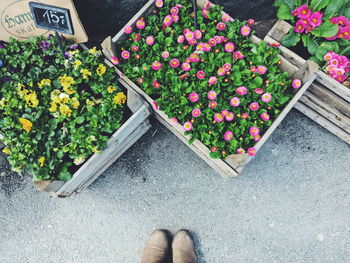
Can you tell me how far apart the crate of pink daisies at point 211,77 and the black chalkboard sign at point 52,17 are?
12.8 inches

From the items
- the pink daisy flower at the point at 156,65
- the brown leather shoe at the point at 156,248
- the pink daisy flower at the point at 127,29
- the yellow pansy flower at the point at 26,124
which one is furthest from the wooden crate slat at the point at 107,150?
the brown leather shoe at the point at 156,248

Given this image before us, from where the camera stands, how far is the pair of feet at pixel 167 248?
84.8 inches

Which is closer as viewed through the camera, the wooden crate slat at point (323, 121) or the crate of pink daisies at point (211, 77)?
the crate of pink daisies at point (211, 77)

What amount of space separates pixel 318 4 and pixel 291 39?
Answer: 0.86 ft

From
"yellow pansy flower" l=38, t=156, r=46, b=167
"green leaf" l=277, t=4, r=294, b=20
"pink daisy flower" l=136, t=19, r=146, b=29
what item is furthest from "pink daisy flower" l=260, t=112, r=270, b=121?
A: "yellow pansy flower" l=38, t=156, r=46, b=167

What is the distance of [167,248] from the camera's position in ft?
7.26

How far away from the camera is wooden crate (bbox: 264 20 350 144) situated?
5.96ft

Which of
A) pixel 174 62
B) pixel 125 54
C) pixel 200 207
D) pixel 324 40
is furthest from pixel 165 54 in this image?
pixel 200 207

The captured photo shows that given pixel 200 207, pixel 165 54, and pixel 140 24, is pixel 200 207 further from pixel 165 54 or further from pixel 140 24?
pixel 140 24

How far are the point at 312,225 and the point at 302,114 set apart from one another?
827 millimetres

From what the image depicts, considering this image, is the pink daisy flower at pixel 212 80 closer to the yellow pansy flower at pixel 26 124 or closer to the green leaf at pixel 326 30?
the green leaf at pixel 326 30

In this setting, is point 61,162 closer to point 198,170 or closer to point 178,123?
point 178,123

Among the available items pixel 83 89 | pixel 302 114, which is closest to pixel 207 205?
pixel 302 114

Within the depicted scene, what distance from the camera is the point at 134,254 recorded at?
2258 mm
